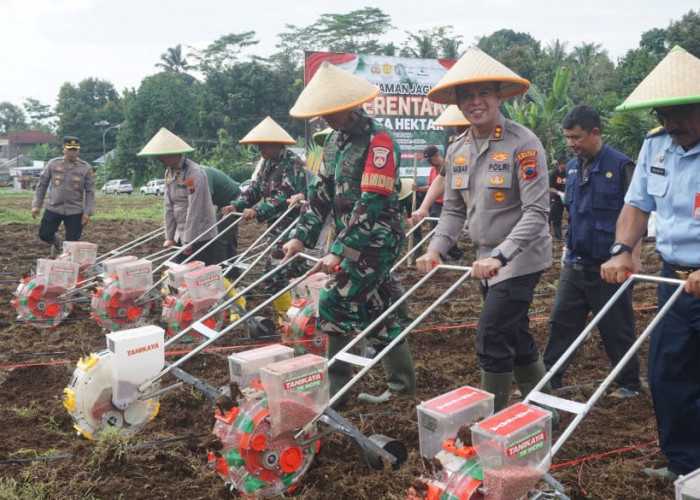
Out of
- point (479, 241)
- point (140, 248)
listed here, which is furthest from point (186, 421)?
point (140, 248)

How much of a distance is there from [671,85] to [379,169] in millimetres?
1581

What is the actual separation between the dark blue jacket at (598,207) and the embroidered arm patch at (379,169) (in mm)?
1381

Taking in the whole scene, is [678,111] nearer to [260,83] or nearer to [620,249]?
[620,249]

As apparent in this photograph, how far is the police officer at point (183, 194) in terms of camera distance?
21.8ft

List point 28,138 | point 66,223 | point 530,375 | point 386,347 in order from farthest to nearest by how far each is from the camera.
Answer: point 28,138 < point 66,223 < point 530,375 < point 386,347

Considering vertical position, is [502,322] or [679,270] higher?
[679,270]

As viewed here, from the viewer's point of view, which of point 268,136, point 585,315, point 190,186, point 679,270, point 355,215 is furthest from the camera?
point 190,186

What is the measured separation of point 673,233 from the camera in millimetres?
2916

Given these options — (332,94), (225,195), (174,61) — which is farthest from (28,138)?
(332,94)

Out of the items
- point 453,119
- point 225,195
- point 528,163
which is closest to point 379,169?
point 528,163

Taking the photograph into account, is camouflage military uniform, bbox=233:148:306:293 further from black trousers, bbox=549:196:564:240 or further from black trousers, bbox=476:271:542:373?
black trousers, bbox=549:196:564:240

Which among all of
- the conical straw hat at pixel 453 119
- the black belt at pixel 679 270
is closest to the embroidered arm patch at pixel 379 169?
the black belt at pixel 679 270

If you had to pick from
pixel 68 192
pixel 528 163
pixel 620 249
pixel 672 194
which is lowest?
pixel 68 192

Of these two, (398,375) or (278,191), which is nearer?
(398,375)
